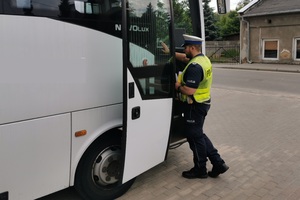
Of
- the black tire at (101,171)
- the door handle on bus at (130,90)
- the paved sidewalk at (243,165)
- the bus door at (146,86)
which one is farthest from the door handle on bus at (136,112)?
the paved sidewalk at (243,165)

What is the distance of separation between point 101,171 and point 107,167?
0.27 ft

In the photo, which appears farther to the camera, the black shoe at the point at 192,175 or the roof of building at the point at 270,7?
the roof of building at the point at 270,7

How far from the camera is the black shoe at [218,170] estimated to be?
14.1ft

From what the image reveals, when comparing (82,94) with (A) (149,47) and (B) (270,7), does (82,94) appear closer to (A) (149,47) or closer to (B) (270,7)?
(A) (149,47)

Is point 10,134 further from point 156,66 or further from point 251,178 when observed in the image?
point 251,178

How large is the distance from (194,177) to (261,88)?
32.3 ft

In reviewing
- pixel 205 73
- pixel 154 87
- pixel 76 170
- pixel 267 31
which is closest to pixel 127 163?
pixel 76 170

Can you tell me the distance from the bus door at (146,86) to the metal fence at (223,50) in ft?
86.9

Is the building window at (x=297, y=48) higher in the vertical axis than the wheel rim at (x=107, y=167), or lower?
higher

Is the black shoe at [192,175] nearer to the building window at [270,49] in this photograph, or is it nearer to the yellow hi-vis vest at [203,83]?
the yellow hi-vis vest at [203,83]

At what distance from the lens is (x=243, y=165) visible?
4.83 m

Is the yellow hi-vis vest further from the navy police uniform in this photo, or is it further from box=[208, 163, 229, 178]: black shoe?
box=[208, 163, 229, 178]: black shoe

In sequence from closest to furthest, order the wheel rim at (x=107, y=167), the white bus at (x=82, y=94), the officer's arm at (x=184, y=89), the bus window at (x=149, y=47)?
the white bus at (x=82, y=94)
the bus window at (x=149, y=47)
the wheel rim at (x=107, y=167)
the officer's arm at (x=184, y=89)

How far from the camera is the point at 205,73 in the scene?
157 inches
